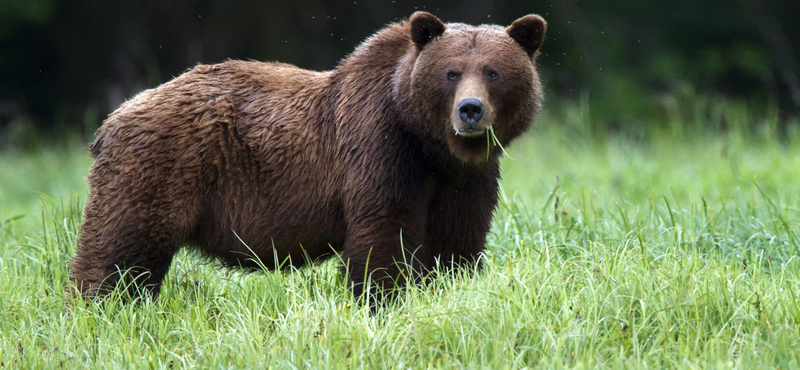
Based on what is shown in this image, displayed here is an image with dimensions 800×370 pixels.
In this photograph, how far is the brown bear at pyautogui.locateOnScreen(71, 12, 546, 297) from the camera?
440 cm

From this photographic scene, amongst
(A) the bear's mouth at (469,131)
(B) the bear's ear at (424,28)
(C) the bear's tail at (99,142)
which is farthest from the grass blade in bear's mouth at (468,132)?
(C) the bear's tail at (99,142)

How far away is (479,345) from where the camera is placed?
3492 mm

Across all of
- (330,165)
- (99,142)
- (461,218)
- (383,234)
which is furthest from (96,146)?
(461,218)

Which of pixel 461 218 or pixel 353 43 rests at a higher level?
pixel 353 43

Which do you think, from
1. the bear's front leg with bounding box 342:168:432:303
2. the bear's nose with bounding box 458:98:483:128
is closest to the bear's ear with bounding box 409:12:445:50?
the bear's nose with bounding box 458:98:483:128

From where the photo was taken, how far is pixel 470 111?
4.21 m

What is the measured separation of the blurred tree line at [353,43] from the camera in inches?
569

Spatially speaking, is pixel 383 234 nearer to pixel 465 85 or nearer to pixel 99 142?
pixel 465 85

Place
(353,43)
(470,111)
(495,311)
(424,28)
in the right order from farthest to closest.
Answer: (353,43) → (424,28) → (470,111) → (495,311)

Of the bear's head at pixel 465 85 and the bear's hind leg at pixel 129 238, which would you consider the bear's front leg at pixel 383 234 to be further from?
the bear's hind leg at pixel 129 238

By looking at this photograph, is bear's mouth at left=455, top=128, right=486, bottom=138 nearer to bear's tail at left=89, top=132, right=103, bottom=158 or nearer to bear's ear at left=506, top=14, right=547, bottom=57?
bear's ear at left=506, top=14, right=547, bottom=57

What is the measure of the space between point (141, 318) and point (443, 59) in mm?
1953

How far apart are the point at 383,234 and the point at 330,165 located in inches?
21.5

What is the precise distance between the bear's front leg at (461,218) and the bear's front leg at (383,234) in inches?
8.0
